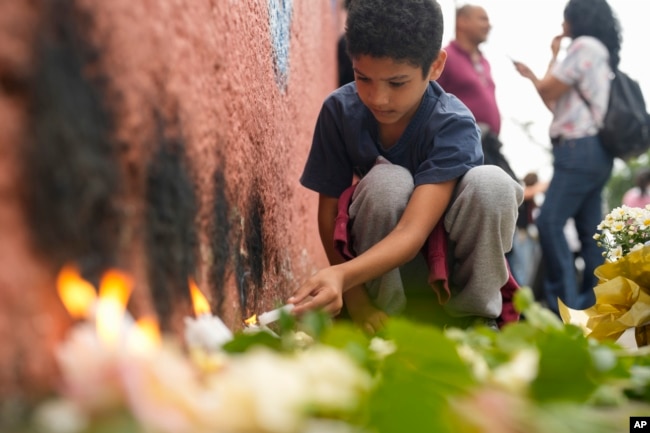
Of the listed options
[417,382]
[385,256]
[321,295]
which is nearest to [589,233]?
[385,256]

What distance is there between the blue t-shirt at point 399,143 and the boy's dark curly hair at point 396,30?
5.8 inches

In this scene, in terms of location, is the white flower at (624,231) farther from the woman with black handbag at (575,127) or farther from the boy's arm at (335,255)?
the woman with black handbag at (575,127)

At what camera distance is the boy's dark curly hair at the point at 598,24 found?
3.97m

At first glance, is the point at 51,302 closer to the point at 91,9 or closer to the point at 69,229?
the point at 69,229

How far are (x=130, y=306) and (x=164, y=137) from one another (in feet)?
0.96

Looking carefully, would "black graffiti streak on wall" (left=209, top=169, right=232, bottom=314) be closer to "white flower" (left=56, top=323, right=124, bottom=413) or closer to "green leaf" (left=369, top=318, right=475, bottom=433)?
"green leaf" (left=369, top=318, right=475, bottom=433)

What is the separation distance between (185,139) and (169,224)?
171mm

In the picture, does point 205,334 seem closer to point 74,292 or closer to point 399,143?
point 74,292

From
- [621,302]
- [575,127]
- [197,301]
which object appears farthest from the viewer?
[575,127]

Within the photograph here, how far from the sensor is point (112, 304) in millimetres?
1056

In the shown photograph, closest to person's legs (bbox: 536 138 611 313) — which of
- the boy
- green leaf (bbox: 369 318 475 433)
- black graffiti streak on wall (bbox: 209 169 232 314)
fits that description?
the boy

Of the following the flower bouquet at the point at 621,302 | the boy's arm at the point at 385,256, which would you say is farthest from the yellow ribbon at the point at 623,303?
the boy's arm at the point at 385,256

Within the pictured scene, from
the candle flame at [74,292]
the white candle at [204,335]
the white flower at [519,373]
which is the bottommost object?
the white flower at [519,373]

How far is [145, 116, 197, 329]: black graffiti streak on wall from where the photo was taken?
1.27m
